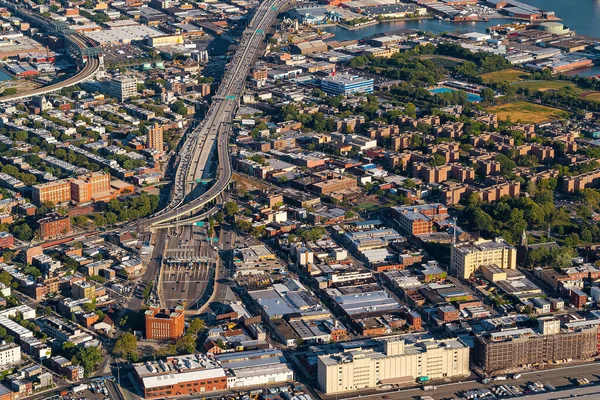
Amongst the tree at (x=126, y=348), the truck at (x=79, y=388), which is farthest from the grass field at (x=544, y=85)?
the truck at (x=79, y=388)

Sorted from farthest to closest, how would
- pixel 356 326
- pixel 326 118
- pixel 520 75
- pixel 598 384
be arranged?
pixel 520 75 → pixel 326 118 → pixel 356 326 → pixel 598 384

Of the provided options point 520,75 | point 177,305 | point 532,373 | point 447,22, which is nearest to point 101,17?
point 447,22

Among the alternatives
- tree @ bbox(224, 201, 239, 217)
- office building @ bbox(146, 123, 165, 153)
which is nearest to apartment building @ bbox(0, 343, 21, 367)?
tree @ bbox(224, 201, 239, 217)

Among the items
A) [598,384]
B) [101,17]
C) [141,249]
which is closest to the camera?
[598,384]

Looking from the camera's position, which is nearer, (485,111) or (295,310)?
(295,310)

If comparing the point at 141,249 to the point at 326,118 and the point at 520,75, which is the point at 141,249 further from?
the point at 520,75

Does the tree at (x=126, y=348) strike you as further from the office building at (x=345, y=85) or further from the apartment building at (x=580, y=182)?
the office building at (x=345, y=85)
